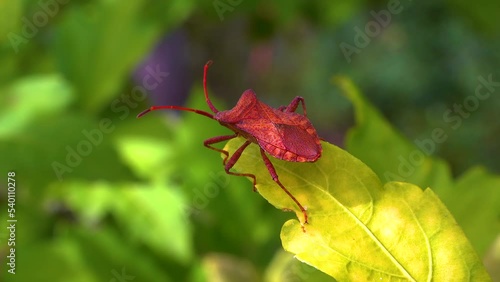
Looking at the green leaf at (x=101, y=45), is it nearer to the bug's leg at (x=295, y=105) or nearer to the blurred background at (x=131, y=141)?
the blurred background at (x=131, y=141)

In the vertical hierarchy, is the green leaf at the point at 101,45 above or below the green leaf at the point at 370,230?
below

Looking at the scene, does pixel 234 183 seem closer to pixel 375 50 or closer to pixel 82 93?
pixel 82 93

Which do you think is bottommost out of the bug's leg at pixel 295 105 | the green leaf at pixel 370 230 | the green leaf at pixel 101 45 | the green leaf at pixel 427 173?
the green leaf at pixel 101 45

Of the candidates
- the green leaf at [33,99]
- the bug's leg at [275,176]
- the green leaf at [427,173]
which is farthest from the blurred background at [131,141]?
the bug's leg at [275,176]

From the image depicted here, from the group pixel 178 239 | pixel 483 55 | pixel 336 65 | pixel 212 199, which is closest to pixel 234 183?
pixel 212 199

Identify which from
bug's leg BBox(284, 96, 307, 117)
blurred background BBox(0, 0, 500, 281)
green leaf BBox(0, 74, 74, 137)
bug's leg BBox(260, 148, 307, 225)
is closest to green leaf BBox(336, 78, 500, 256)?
bug's leg BBox(284, 96, 307, 117)

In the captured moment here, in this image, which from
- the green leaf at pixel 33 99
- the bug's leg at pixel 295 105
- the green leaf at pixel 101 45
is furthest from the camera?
the green leaf at pixel 101 45
